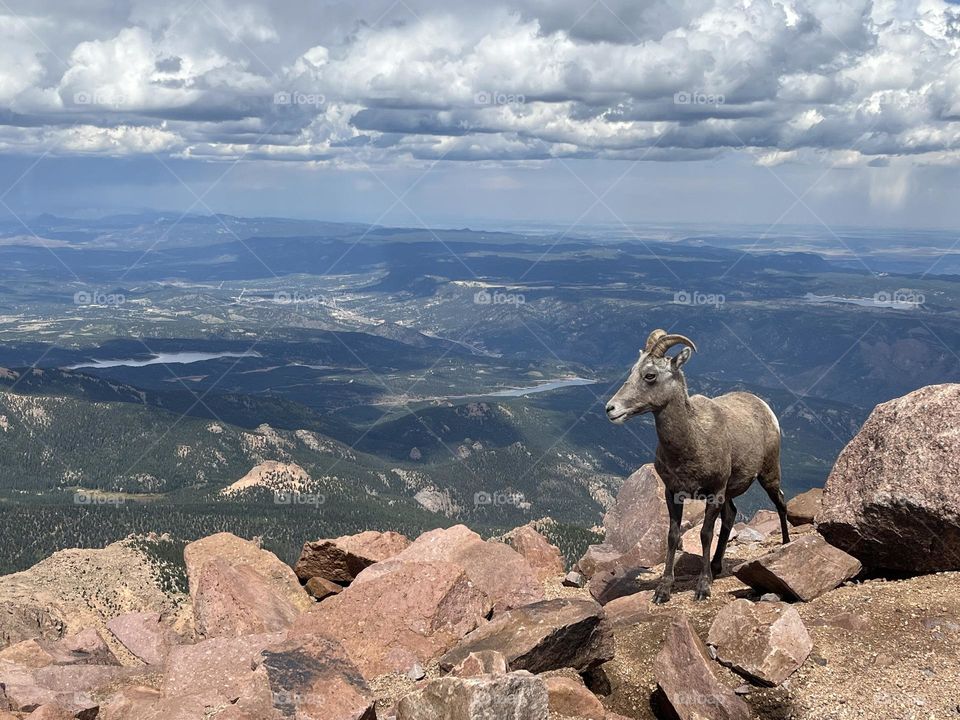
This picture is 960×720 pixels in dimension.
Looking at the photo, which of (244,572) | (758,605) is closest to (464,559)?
(244,572)

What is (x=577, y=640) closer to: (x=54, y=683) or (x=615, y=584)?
(x=615, y=584)

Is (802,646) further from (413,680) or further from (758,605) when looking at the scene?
(413,680)

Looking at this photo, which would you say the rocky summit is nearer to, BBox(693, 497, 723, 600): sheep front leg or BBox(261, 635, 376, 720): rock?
BBox(261, 635, 376, 720): rock

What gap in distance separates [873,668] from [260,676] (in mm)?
13525

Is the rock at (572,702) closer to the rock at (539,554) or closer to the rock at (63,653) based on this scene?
the rock at (539,554)

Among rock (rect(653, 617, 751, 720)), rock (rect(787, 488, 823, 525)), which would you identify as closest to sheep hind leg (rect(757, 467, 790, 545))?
rock (rect(787, 488, 823, 525))

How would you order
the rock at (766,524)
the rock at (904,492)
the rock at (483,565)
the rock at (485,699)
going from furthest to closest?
1. the rock at (766,524)
2. the rock at (483,565)
3. the rock at (904,492)
4. the rock at (485,699)

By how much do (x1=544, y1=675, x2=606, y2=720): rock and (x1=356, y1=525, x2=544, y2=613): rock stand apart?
851cm

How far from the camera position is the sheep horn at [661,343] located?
79.0 feet

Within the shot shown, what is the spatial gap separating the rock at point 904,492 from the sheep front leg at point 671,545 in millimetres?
3871

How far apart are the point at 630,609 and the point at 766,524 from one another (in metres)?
14.5

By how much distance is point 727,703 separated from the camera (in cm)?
1880

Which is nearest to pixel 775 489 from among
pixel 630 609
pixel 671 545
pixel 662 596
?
pixel 671 545

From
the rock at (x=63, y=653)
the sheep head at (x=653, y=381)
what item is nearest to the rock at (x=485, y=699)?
the sheep head at (x=653, y=381)
